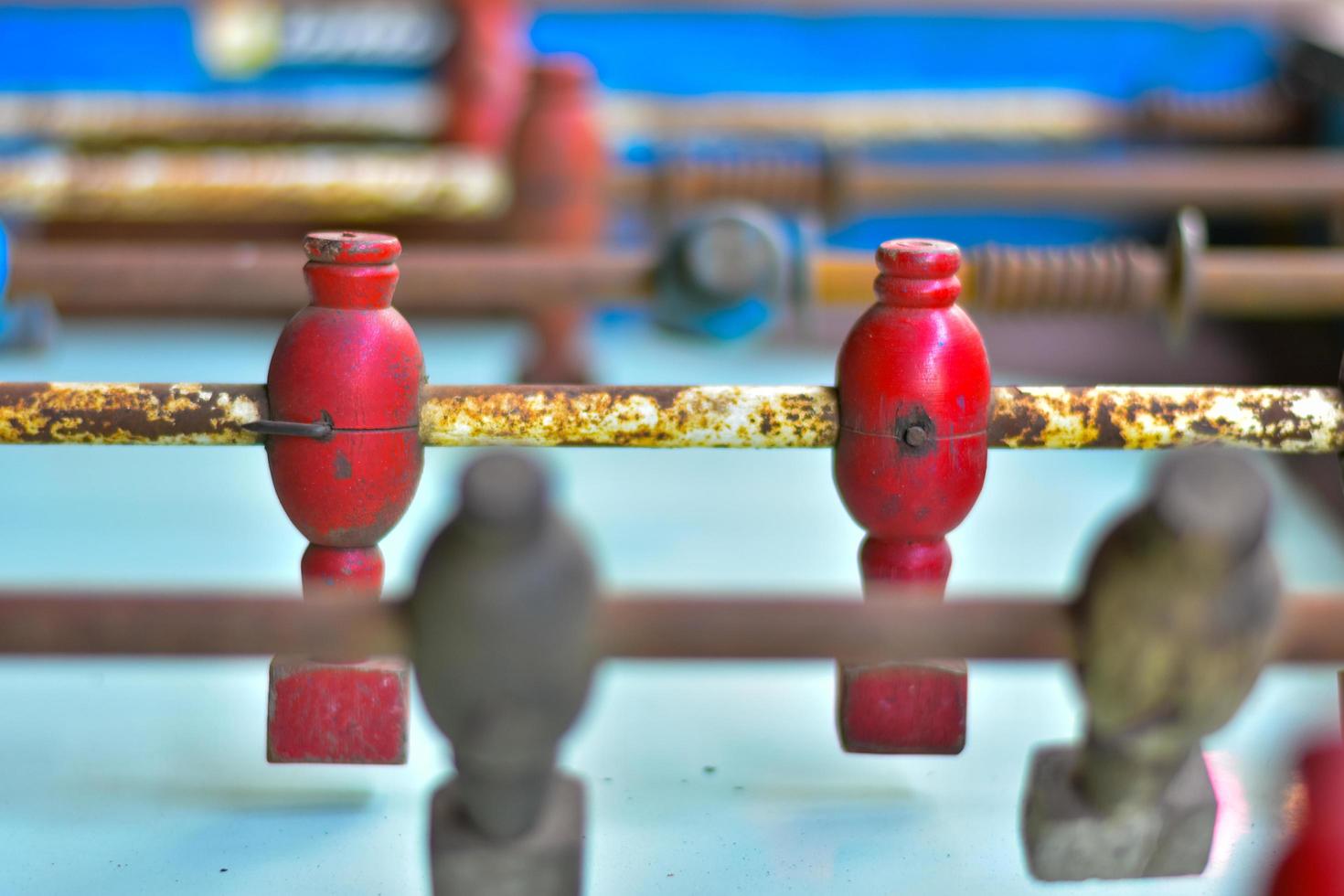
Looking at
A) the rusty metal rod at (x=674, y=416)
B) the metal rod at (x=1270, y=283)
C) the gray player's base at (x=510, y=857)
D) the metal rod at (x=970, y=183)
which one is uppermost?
the metal rod at (x=970, y=183)

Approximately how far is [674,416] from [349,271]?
166 millimetres

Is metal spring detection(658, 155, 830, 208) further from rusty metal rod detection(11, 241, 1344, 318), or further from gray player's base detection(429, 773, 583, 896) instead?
gray player's base detection(429, 773, 583, 896)

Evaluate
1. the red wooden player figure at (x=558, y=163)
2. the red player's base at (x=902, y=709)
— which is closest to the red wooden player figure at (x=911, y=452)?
the red player's base at (x=902, y=709)

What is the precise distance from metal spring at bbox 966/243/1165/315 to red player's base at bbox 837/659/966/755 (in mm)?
610

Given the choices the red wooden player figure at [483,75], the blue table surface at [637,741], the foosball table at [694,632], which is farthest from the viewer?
the red wooden player figure at [483,75]

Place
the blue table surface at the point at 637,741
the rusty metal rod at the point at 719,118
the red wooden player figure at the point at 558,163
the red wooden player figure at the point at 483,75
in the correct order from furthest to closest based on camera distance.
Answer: the red wooden player figure at the point at 483,75, the rusty metal rod at the point at 719,118, the red wooden player figure at the point at 558,163, the blue table surface at the point at 637,741

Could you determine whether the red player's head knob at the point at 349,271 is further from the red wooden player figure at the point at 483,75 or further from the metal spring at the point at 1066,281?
the red wooden player figure at the point at 483,75

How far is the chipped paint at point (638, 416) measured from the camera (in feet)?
2.32

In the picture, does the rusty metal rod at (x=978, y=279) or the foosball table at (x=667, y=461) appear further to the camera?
the rusty metal rod at (x=978, y=279)

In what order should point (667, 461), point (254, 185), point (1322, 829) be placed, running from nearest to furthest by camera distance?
1. point (1322, 829)
2. point (667, 461)
3. point (254, 185)

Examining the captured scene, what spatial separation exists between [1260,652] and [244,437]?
17.6 inches

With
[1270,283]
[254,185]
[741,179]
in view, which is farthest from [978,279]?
[254,185]

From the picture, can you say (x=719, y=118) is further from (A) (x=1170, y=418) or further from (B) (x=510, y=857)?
(B) (x=510, y=857)

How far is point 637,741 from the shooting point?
994mm
